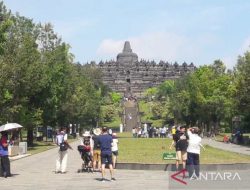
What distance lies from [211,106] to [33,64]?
3818 centimetres

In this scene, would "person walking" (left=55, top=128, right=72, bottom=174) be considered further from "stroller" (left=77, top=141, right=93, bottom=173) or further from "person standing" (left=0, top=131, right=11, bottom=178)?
"person standing" (left=0, top=131, right=11, bottom=178)

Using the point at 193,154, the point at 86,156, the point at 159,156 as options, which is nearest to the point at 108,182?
the point at 193,154

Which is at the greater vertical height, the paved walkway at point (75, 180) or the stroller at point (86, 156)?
the stroller at point (86, 156)

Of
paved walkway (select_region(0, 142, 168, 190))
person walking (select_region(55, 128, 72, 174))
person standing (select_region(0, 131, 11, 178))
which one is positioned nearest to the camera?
paved walkway (select_region(0, 142, 168, 190))

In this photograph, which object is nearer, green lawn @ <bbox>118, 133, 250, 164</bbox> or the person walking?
the person walking

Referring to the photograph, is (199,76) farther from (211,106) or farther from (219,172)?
(219,172)

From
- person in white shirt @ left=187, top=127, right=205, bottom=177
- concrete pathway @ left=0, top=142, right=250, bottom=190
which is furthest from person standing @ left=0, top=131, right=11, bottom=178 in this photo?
person in white shirt @ left=187, top=127, right=205, bottom=177

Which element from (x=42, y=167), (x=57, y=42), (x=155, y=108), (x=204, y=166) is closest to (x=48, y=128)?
(x=57, y=42)

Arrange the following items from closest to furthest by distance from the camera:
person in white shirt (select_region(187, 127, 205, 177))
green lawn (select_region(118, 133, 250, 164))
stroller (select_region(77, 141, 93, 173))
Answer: person in white shirt (select_region(187, 127, 205, 177)) → stroller (select_region(77, 141, 93, 173)) → green lawn (select_region(118, 133, 250, 164))

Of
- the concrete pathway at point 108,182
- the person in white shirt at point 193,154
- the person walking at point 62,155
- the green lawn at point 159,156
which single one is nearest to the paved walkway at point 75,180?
the concrete pathway at point 108,182

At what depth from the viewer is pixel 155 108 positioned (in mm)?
128625

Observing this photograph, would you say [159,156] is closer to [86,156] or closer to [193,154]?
[86,156]

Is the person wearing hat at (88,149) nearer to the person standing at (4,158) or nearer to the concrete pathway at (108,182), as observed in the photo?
the concrete pathway at (108,182)

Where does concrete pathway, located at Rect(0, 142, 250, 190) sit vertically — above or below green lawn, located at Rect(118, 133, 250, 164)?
below
